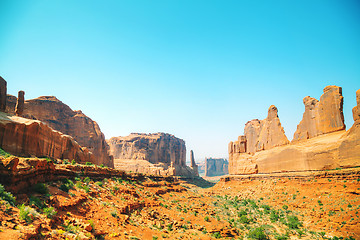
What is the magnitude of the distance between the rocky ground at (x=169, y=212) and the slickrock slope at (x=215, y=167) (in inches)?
5457

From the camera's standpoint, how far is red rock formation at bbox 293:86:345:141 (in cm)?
3126

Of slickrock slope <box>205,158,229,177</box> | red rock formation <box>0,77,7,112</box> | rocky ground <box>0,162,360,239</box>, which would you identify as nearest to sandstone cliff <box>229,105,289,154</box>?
rocky ground <box>0,162,360,239</box>

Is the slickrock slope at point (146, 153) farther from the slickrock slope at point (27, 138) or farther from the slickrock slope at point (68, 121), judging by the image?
the slickrock slope at point (27, 138)

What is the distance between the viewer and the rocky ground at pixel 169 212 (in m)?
8.98

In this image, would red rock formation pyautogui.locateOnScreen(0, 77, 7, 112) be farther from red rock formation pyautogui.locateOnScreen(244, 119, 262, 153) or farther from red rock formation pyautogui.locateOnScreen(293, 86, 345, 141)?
red rock formation pyautogui.locateOnScreen(244, 119, 262, 153)

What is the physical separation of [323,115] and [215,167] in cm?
15174

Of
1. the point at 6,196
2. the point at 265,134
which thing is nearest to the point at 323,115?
the point at 265,134

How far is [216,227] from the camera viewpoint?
20.9m

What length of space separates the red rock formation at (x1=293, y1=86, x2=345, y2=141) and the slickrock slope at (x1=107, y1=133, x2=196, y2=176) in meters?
51.0

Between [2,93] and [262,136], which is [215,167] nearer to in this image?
[262,136]

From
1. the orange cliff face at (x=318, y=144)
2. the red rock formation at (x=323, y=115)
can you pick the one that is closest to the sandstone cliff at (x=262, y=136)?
the orange cliff face at (x=318, y=144)

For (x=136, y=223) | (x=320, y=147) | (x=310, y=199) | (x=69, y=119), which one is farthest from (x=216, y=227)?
(x=69, y=119)

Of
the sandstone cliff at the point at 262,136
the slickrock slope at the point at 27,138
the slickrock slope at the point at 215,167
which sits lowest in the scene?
the slickrock slope at the point at 215,167

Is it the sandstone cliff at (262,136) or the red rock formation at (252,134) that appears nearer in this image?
the sandstone cliff at (262,136)
